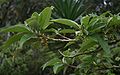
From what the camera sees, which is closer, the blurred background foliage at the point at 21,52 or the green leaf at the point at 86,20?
the green leaf at the point at 86,20

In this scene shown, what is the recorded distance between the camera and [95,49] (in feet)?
5.43

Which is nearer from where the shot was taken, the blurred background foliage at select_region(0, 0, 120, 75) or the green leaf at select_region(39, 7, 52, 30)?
the green leaf at select_region(39, 7, 52, 30)

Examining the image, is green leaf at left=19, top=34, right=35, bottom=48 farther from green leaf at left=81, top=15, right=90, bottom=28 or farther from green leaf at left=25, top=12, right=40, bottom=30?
green leaf at left=81, top=15, right=90, bottom=28

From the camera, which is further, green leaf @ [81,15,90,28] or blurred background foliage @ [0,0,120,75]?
blurred background foliage @ [0,0,120,75]

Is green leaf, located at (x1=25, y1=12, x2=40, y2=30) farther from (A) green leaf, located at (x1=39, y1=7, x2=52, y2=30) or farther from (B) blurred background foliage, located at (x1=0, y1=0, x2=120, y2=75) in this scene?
(B) blurred background foliage, located at (x1=0, y1=0, x2=120, y2=75)

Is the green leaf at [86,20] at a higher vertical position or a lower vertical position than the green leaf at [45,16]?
lower

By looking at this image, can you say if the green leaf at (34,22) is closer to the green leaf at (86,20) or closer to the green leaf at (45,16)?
the green leaf at (45,16)

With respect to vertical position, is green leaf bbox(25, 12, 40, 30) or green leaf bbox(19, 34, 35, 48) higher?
green leaf bbox(25, 12, 40, 30)

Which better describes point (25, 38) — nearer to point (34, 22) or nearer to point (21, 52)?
point (34, 22)

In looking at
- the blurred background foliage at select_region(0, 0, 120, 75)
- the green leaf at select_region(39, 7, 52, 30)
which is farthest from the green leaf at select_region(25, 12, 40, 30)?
the blurred background foliage at select_region(0, 0, 120, 75)

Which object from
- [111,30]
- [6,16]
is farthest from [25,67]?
[111,30]

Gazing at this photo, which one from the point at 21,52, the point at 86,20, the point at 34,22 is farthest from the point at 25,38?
the point at 21,52

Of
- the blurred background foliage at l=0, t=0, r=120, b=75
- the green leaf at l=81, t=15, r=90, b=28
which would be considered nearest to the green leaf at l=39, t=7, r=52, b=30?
the green leaf at l=81, t=15, r=90, b=28

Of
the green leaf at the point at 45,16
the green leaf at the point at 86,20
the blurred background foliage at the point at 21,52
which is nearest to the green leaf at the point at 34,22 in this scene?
the green leaf at the point at 45,16
